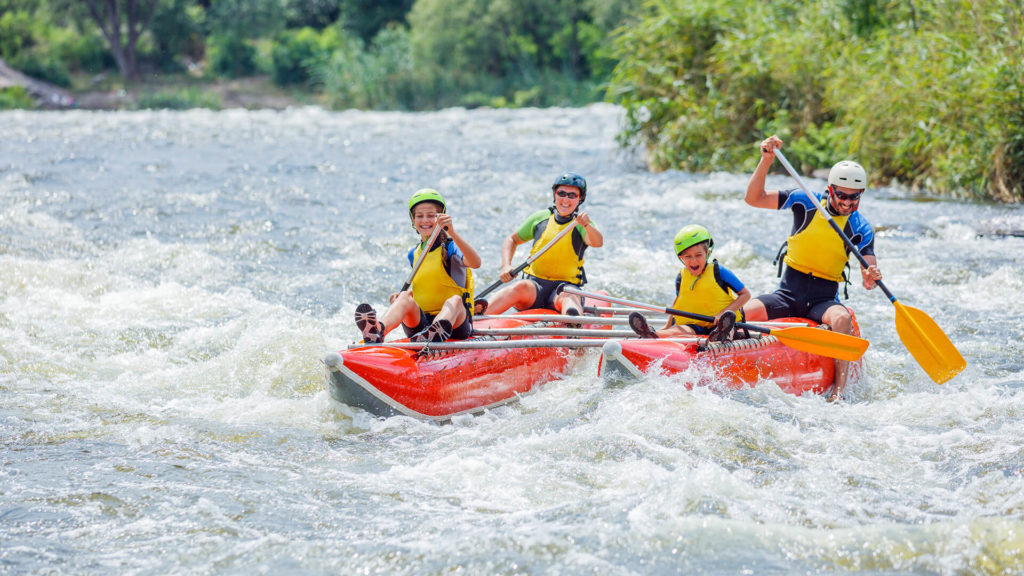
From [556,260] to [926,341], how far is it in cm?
243

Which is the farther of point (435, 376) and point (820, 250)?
point (820, 250)

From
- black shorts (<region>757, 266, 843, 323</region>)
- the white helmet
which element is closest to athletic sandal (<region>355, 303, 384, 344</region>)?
black shorts (<region>757, 266, 843, 323</region>)

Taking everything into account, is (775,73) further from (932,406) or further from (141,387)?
(141,387)

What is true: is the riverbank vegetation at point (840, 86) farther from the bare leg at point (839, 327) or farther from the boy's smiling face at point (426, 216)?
the boy's smiling face at point (426, 216)

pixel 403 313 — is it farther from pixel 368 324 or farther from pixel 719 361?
pixel 719 361

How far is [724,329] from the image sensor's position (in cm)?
543

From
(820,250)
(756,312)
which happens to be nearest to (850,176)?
(820,250)

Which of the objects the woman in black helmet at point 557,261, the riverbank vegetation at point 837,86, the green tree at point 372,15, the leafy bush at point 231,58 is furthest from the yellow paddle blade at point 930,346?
the leafy bush at point 231,58

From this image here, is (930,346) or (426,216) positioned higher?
(426,216)

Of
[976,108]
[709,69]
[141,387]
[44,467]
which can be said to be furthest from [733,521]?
[709,69]

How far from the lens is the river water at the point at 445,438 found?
379 cm

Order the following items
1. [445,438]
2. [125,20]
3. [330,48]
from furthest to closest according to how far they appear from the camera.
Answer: [125,20] < [330,48] < [445,438]

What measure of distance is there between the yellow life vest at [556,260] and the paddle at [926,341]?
1636 millimetres

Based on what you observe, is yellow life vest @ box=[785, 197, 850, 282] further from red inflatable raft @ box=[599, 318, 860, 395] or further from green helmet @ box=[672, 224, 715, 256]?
green helmet @ box=[672, 224, 715, 256]
